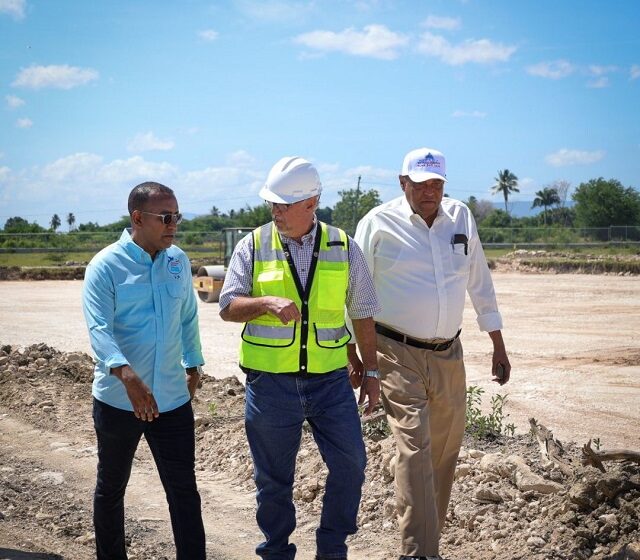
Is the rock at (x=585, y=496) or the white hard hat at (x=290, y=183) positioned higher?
the white hard hat at (x=290, y=183)

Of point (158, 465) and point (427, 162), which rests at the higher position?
point (427, 162)

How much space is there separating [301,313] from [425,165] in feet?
3.83

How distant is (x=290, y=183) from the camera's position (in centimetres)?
370

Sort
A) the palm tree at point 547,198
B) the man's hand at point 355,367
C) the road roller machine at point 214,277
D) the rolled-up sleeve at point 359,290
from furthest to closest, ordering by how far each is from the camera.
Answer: the palm tree at point 547,198 < the road roller machine at point 214,277 < the man's hand at point 355,367 < the rolled-up sleeve at point 359,290

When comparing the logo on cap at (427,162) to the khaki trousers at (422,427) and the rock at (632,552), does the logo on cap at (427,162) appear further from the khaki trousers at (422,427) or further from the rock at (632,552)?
the rock at (632,552)

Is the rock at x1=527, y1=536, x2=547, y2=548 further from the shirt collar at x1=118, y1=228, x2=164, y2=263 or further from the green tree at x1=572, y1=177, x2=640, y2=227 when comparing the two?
the green tree at x1=572, y1=177, x2=640, y2=227

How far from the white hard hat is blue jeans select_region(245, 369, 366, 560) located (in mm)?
771

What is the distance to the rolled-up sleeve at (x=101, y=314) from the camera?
3553 millimetres

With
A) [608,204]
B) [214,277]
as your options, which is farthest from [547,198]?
[214,277]

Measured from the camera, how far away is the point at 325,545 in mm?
3717

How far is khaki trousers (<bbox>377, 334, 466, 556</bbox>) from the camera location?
13.0 feet

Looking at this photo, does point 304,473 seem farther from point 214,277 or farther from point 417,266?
point 214,277

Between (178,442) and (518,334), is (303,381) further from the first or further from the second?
(518,334)

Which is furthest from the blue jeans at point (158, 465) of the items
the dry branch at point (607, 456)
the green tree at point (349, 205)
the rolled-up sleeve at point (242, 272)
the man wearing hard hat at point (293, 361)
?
the green tree at point (349, 205)
